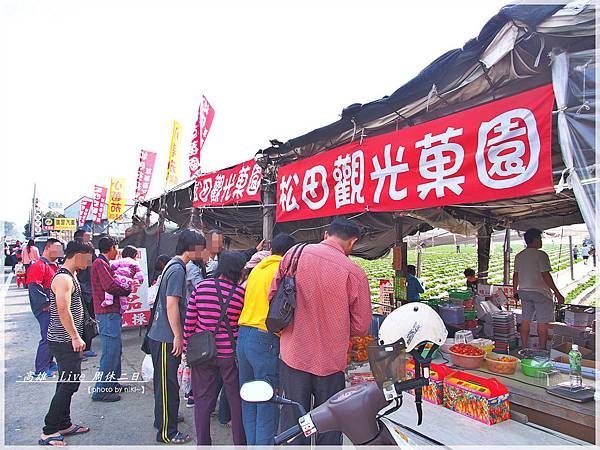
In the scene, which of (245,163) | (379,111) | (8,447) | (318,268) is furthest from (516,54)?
(8,447)

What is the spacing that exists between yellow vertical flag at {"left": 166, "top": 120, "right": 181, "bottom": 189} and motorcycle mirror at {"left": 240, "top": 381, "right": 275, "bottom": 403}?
30.6 ft

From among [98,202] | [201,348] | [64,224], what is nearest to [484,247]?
[201,348]

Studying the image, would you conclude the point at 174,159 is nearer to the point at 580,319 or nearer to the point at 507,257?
the point at 507,257

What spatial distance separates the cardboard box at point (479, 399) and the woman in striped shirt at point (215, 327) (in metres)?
1.91

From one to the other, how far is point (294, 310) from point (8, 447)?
3420 millimetres

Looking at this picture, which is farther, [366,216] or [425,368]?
[366,216]

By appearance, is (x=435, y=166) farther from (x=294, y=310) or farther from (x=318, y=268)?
(x=294, y=310)

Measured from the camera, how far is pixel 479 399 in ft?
9.34

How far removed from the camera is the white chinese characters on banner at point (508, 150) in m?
2.53

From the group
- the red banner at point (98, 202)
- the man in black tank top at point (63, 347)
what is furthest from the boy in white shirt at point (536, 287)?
the red banner at point (98, 202)

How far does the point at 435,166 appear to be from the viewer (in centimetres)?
315

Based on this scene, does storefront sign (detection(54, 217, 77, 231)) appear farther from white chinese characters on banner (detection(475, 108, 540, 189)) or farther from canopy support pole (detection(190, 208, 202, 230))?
white chinese characters on banner (detection(475, 108, 540, 189))

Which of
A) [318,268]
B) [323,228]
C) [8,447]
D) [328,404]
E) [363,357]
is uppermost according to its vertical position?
[323,228]

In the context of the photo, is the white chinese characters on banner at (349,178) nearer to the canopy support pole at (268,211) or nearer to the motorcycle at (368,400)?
the canopy support pole at (268,211)
